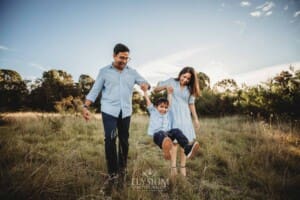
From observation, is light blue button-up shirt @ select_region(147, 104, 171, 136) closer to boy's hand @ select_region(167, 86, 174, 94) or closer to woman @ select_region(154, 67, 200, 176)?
woman @ select_region(154, 67, 200, 176)

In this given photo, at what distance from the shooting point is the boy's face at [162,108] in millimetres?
3008

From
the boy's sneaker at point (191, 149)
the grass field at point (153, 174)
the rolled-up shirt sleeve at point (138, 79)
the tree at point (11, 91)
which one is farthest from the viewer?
the tree at point (11, 91)

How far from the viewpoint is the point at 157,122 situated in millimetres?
2912

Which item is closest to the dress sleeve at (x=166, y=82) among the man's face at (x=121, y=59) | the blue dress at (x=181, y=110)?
the blue dress at (x=181, y=110)

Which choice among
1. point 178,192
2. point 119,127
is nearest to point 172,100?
point 119,127

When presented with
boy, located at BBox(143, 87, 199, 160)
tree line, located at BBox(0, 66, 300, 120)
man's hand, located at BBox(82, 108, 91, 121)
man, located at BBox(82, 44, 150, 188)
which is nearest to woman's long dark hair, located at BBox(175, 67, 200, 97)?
boy, located at BBox(143, 87, 199, 160)

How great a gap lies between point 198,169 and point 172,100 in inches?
66.6

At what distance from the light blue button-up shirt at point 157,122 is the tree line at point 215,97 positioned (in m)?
7.09

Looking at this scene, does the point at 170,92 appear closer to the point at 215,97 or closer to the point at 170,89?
the point at 170,89

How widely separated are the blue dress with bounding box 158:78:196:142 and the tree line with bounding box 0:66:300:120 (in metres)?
6.68

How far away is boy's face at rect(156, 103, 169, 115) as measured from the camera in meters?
3.01

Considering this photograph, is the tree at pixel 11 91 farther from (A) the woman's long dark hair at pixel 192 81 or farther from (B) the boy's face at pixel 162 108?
(A) the woman's long dark hair at pixel 192 81

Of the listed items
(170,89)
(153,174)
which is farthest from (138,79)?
(153,174)

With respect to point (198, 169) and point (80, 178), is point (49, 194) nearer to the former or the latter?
point (80, 178)
